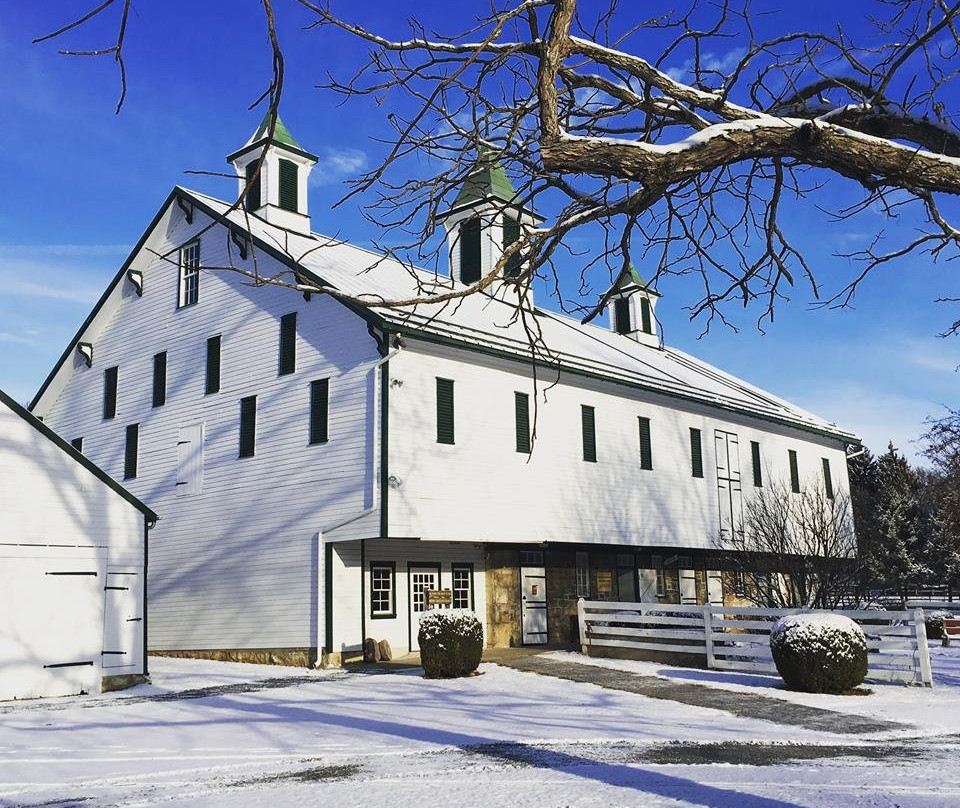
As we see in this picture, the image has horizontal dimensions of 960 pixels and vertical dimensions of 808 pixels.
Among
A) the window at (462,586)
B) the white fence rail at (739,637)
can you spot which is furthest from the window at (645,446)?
the window at (462,586)

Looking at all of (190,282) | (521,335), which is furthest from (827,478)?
(190,282)

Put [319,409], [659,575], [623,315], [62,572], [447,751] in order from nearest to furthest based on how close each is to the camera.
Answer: [447,751] < [62,572] < [319,409] < [659,575] < [623,315]

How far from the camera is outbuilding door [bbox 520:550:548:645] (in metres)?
25.1

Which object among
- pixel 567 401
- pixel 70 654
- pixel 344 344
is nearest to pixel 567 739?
pixel 70 654

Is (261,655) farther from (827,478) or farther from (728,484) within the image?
(827,478)

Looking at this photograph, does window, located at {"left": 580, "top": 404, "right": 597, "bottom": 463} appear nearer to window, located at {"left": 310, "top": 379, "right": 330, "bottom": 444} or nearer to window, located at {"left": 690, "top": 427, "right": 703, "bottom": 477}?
window, located at {"left": 690, "top": 427, "right": 703, "bottom": 477}

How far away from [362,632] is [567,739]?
10936 millimetres

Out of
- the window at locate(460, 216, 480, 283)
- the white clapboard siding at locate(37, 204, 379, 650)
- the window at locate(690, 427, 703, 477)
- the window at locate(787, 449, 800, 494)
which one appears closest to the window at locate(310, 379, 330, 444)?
the white clapboard siding at locate(37, 204, 379, 650)

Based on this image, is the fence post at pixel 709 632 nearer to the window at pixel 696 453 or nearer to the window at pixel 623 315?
the window at pixel 696 453

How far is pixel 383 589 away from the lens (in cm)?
2248

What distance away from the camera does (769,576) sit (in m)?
23.6

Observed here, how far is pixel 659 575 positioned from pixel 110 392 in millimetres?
Answer: 17217

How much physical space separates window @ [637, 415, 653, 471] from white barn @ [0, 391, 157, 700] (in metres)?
14.6

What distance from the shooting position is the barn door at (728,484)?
3084 cm
